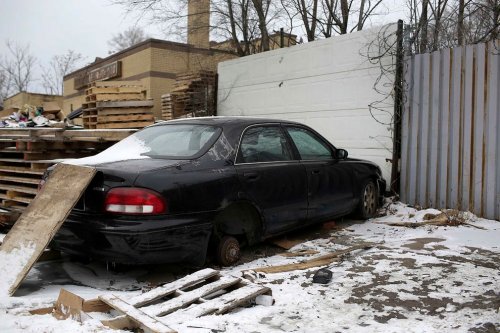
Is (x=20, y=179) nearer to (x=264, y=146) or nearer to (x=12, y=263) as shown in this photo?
(x=12, y=263)

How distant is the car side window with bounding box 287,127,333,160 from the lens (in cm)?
588

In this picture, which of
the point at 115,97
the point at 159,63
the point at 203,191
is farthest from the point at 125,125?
the point at 159,63

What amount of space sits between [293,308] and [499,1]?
318 inches

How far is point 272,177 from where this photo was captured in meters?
5.17

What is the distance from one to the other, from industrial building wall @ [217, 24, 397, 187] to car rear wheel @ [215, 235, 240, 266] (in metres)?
4.16

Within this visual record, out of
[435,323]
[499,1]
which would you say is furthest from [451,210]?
[499,1]

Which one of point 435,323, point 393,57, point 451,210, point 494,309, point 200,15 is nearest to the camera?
point 435,323

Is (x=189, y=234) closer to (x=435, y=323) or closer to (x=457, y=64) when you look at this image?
(x=435, y=323)

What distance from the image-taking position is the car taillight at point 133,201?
399cm

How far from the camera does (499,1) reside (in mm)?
8945

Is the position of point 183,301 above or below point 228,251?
below

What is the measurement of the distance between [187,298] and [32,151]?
3.84 m

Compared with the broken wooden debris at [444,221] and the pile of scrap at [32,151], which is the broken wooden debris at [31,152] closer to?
the pile of scrap at [32,151]

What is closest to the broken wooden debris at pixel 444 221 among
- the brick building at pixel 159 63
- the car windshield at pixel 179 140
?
the car windshield at pixel 179 140
